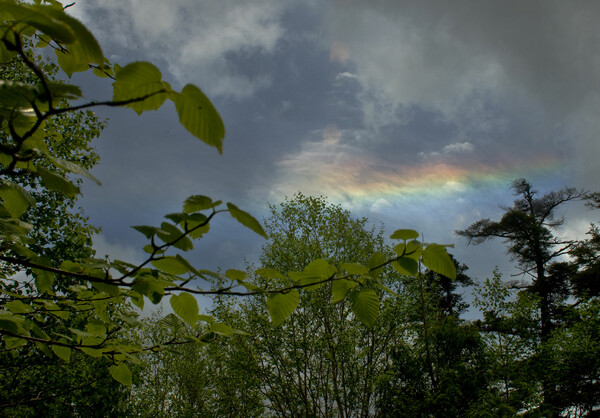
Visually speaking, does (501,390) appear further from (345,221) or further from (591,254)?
(591,254)

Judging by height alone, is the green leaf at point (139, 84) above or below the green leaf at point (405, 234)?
above

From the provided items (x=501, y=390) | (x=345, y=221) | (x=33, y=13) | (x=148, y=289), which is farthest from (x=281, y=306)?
(x=345, y=221)

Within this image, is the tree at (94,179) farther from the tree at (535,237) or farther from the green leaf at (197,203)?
the tree at (535,237)

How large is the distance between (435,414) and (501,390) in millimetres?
1788

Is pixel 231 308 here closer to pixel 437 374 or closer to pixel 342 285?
pixel 437 374

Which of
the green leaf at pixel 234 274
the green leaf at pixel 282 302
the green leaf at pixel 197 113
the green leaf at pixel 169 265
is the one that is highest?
the green leaf at pixel 197 113

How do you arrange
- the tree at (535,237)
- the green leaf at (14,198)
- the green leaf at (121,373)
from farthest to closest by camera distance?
the tree at (535,237)
the green leaf at (121,373)
the green leaf at (14,198)

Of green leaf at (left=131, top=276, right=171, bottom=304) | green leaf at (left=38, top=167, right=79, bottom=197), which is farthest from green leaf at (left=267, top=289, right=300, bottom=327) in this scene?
green leaf at (left=38, top=167, right=79, bottom=197)

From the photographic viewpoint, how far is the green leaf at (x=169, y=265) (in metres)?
0.91

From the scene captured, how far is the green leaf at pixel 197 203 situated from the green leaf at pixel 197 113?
18 centimetres

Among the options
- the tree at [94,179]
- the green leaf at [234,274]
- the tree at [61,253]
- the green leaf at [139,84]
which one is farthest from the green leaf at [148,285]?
the tree at [61,253]

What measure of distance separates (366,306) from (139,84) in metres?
0.84

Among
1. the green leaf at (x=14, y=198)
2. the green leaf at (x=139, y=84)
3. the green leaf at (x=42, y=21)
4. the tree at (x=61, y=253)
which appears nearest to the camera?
the green leaf at (x=42, y=21)

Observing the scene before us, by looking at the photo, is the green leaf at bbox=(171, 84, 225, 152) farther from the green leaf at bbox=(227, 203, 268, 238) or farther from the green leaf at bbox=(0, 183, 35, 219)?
the green leaf at bbox=(0, 183, 35, 219)
